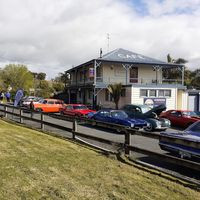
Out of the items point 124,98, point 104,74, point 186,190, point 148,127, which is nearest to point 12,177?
point 186,190

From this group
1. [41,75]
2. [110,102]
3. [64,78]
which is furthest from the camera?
[41,75]

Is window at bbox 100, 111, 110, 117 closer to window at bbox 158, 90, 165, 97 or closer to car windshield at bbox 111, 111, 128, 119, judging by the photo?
car windshield at bbox 111, 111, 128, 119

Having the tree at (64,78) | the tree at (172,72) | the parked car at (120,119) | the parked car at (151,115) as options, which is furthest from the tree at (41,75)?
the parked car at (120,119)

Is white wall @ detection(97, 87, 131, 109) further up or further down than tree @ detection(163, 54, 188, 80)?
further down

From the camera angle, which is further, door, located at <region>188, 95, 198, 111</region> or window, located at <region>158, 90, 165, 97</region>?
door, located at <region>188, 95, 198, 111</region>

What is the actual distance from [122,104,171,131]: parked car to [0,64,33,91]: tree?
4020 centimetres

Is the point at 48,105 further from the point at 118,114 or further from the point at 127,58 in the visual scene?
the point at 118,114

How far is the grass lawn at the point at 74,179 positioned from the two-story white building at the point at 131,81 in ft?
72.0

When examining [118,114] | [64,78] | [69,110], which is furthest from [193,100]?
[64,78]

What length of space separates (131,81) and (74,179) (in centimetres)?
2983

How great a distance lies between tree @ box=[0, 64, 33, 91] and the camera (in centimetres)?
5547

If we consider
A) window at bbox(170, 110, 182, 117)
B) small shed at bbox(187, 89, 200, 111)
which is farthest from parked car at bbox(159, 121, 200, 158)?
small shed at bbox(187, 89, 200, 111)

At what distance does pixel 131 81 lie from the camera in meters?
34.4

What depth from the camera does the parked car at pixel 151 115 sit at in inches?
638
